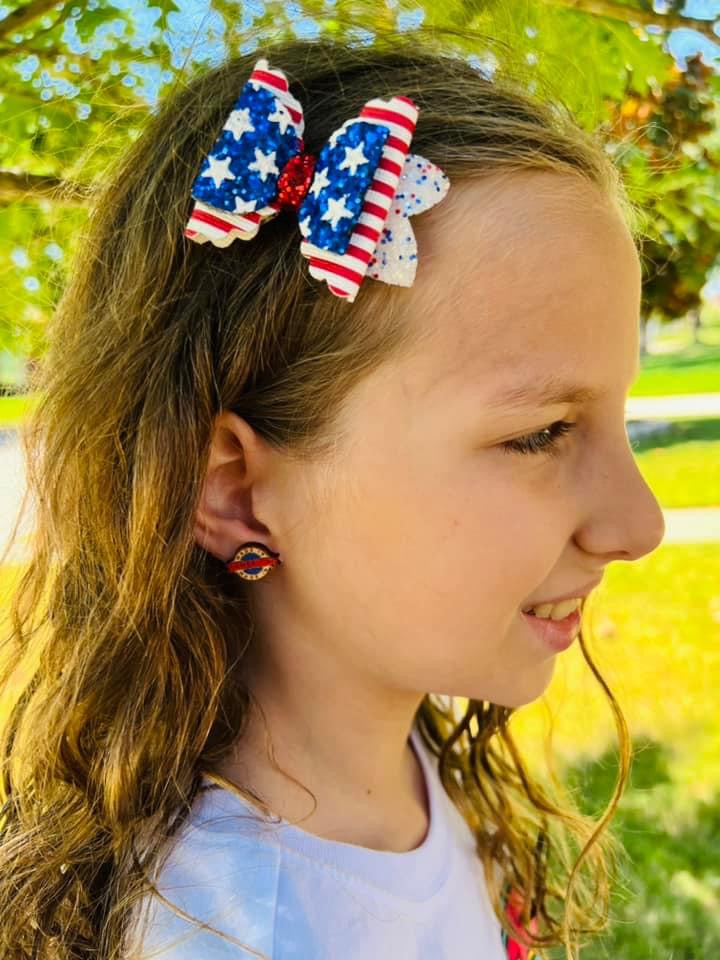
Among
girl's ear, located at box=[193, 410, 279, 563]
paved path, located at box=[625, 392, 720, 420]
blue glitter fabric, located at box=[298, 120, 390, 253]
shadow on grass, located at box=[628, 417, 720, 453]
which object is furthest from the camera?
paved path, located at box=[625, 392, 720, 420]

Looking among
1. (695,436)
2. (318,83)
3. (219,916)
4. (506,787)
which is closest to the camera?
(219,916)

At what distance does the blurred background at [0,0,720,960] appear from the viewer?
1789 millimetres

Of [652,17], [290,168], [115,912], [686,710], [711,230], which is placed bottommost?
[686,710]

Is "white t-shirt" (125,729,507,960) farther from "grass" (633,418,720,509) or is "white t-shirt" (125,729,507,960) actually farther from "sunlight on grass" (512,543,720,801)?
"grass" (633,418,720,509)

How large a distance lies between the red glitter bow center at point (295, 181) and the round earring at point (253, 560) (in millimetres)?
464

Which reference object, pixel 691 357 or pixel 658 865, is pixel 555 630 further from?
pixel 691 357

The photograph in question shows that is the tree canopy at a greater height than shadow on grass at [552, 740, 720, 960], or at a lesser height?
greater

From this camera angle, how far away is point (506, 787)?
212cm

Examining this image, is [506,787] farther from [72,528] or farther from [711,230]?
[711,230]

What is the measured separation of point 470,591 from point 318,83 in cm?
75

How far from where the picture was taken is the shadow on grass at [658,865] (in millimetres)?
3174

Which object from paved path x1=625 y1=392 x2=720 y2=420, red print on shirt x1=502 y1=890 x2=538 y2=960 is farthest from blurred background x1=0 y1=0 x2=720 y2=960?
paved path x1=625 y1=392 x2=720 y2=420

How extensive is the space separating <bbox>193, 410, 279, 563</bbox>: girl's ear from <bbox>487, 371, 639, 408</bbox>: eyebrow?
1.13 ft

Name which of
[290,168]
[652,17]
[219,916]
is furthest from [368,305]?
[652,17]
